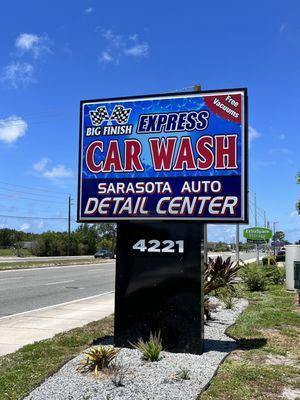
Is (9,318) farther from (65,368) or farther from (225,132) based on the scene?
(225,132)

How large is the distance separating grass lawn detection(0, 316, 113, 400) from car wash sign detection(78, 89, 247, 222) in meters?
2.02

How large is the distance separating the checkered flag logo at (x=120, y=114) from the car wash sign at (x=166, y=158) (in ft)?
0.05

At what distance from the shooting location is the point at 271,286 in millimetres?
20266

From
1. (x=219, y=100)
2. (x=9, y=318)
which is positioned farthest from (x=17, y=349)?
(x=219, y=100)

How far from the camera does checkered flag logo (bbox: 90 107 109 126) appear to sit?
26.9ft

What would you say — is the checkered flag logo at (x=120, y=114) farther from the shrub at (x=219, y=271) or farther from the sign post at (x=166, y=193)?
the shrub at (x=219, y=271)

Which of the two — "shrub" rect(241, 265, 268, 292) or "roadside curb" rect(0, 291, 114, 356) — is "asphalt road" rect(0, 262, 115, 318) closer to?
"roadside curb" rect(0, 291, 114, 356)

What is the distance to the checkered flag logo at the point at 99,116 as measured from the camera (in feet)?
26.9

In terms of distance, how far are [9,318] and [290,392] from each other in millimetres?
7596

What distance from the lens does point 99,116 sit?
27.0 ft

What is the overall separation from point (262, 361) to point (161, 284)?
176 centimetres

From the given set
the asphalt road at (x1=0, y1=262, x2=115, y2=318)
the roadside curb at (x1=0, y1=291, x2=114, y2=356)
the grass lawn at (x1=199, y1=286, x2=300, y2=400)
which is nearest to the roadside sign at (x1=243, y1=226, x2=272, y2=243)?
the asphalt road at (x1=0, y1=262, x2=115, y2=318)

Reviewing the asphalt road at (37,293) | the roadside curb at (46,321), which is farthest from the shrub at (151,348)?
the asphalt road at (37,293)

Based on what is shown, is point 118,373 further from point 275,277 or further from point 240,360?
point 275,277
